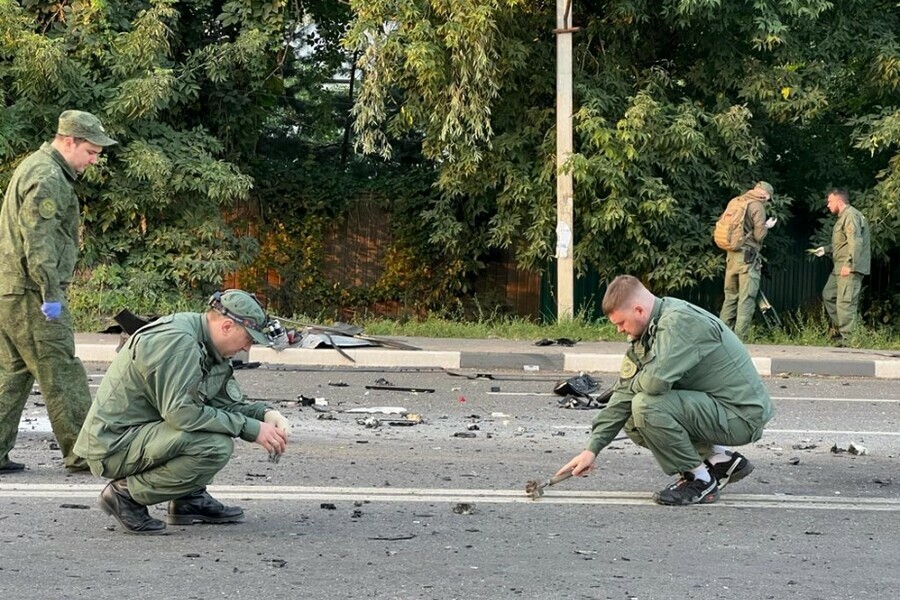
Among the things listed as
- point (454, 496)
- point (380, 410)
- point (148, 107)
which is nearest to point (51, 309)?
point (454, 496)

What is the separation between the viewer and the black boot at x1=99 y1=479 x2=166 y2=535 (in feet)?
17.3

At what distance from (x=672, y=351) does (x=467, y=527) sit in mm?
1265

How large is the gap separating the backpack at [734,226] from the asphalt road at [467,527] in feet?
20.5

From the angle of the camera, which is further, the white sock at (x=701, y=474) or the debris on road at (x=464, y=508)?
the white sock at (x=701, y=474)

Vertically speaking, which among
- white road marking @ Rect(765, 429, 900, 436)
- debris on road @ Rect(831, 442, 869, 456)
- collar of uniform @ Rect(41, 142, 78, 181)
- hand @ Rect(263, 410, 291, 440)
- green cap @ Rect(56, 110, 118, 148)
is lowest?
white road marking @ Rect(765, 429, 900, 436)

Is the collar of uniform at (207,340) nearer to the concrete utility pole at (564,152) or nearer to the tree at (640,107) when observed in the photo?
the tree at (640,107)

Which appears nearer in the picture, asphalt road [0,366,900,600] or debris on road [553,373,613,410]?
asphalt road [0,366,900,600]

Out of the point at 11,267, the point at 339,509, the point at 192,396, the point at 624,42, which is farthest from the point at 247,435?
the point at 624,42

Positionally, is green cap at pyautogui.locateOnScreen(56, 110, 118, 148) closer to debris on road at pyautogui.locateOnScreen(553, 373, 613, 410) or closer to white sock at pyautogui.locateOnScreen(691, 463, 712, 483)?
white sock at pyautogui.locateOnScreen(691, 463, 712, 483)

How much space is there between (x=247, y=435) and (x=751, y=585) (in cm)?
216

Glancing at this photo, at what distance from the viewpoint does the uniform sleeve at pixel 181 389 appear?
4.98m

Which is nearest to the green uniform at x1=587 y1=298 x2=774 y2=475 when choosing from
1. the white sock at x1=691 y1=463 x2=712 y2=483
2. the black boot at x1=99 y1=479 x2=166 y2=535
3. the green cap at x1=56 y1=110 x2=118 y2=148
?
the white sock at x1=691 y1=463 x2=712 y2=483

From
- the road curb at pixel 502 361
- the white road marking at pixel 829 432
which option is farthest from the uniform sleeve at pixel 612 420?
the road curb at pixel 502 361

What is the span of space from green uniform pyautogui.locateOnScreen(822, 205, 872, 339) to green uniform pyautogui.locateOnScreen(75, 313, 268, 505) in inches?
438
